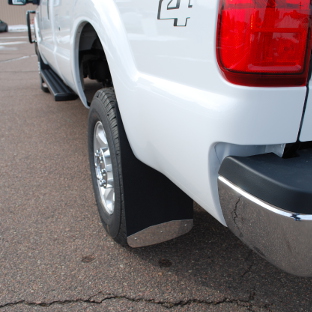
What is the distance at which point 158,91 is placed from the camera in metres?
1.51

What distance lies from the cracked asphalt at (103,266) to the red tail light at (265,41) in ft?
3.80

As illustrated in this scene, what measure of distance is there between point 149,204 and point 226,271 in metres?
0.55

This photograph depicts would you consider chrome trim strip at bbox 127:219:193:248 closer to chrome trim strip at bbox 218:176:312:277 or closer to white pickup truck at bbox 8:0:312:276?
white pickup truck at bbox 8:0:312:276

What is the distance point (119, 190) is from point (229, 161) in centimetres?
91

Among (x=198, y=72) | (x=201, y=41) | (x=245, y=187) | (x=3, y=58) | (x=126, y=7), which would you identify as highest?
(x=126, y=7)

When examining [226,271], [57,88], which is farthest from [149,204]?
[57,88]

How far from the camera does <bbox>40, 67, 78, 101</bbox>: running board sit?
11.3 ft

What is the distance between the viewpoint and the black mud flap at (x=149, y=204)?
1.98m

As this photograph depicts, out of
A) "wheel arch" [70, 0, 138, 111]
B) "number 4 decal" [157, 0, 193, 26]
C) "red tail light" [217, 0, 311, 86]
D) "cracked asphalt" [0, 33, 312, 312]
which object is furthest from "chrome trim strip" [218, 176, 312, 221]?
"cracked asphalt" [0, 33, 312, 312]

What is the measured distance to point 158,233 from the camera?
6.86 feet

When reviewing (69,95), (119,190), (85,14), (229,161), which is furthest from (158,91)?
(69,95)

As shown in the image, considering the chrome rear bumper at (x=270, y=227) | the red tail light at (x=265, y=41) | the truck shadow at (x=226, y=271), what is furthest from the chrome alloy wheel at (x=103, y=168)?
the red tail light at (x=265, y=41)

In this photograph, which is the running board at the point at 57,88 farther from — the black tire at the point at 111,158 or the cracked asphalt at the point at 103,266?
the black tire at the point at 111,158

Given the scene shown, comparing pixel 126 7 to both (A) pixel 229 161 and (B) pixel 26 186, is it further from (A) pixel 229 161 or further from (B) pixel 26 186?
(B) pixel 26 186
